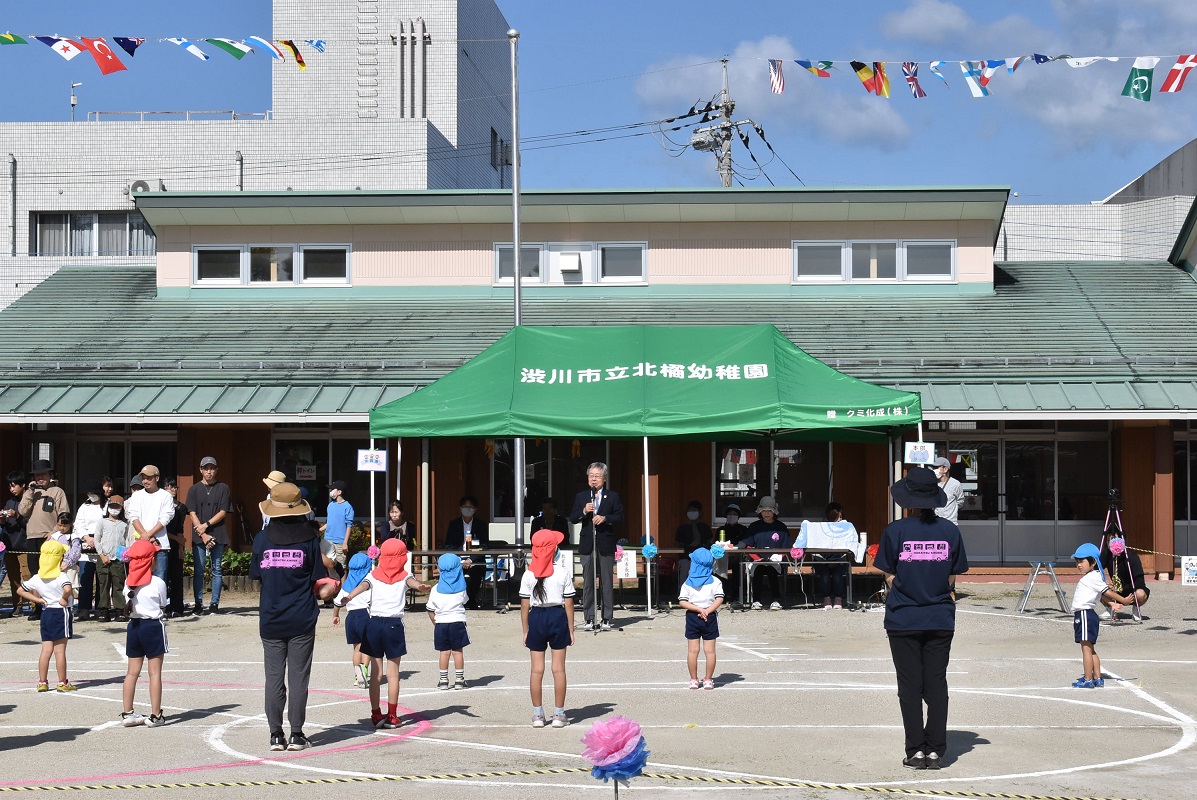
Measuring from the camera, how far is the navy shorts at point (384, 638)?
1073 cm

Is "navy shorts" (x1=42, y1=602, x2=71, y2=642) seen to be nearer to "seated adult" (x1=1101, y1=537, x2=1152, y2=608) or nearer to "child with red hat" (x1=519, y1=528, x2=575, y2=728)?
"child with red hat" (x1=519, y1=528, x2=575, y2=728)

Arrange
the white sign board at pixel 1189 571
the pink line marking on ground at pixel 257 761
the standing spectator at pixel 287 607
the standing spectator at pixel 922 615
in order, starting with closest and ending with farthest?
1. the pink line marking on ground at pixel 257 761
2. the standing spectator at pixel 922 615
3. the standing spectator at pixel 287 607
4. the white sign board at pixel 1189 571

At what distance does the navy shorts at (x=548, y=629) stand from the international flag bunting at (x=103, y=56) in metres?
15.1

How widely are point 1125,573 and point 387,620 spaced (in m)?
8.55

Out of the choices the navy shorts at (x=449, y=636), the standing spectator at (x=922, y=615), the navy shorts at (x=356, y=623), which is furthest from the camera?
the navy shorts at (x=449, y=636)

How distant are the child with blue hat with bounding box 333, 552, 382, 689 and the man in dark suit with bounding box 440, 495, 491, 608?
6.80 metres

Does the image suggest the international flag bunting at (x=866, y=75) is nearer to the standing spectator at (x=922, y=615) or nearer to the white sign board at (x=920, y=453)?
the white sign board at (x=920, y=453)

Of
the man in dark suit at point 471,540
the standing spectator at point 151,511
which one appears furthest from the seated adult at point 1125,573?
the standing spectator at point 151,511

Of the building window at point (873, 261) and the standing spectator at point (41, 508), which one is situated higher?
the building window at point (873, 261)

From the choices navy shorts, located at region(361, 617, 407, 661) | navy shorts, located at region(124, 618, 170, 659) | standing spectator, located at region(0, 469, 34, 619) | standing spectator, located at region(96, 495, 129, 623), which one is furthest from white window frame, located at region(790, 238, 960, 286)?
navy shorts, located at region(124, 618, 170, 659)

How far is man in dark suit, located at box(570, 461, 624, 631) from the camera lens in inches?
662

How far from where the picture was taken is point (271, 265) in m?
27.4

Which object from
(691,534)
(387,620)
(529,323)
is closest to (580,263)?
(529,323)

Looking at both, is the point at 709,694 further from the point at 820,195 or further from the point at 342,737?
the point at 820,195
